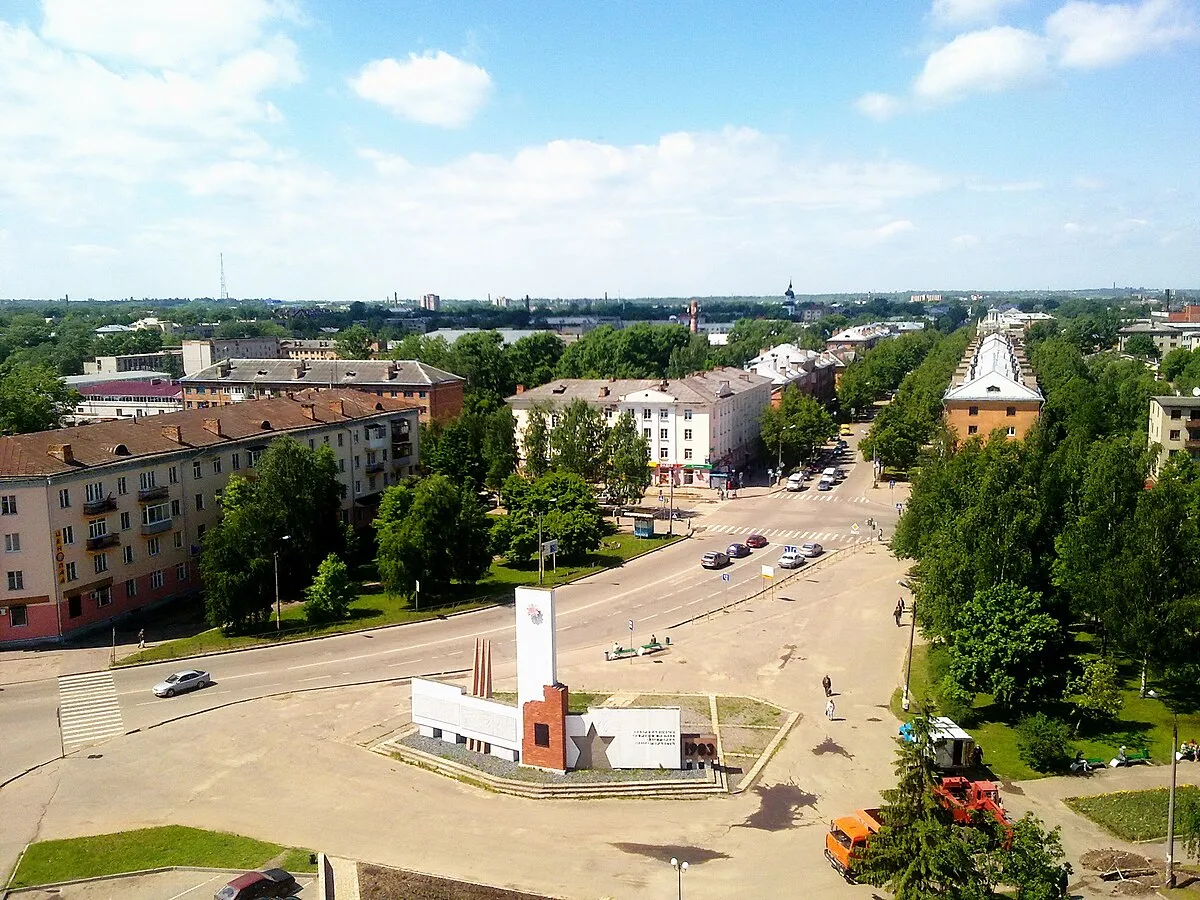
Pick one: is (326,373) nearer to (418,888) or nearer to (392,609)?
(392,609)

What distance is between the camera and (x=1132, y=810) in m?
26.6

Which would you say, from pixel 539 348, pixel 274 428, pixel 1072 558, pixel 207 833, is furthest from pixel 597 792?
pixel 539 348

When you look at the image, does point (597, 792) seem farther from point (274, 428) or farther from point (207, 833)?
point (274, 428)

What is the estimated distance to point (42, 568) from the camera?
42.7 metres

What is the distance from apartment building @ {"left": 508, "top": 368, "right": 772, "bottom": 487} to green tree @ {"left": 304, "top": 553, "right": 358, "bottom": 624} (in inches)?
1312

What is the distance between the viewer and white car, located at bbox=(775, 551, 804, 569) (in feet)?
178

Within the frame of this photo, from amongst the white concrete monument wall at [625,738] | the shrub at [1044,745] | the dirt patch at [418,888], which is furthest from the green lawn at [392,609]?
the shrub at [1044,745]

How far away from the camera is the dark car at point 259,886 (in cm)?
2194

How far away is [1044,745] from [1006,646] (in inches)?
136

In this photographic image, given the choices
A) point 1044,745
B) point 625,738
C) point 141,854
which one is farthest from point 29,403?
point 1044,745

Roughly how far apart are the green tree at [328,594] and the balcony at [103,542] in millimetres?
9706

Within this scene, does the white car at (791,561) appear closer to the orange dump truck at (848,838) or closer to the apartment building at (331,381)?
the orange dump truck at (848,838)

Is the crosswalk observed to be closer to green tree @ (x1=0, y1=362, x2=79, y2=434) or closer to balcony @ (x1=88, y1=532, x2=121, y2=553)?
balcony @ (x1=88, y1=532, x2=121, y2=553)

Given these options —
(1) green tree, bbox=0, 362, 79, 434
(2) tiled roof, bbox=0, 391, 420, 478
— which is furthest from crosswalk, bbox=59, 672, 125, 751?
(1) green tree, bbox=0, 362, 79, 434
